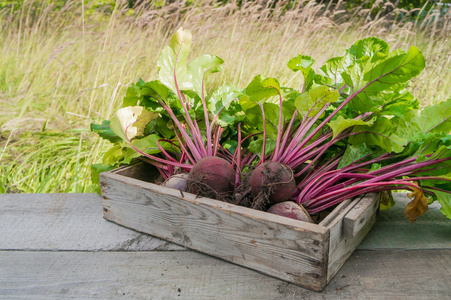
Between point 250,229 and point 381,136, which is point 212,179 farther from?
point 381,136

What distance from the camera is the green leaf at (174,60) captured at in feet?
4.48

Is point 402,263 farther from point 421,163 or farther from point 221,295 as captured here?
point 221,295

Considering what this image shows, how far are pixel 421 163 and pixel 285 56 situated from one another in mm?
2187

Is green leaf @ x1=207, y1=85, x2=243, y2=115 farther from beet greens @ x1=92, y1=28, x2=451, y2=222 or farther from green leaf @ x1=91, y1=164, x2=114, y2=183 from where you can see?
green leaf @ x1=91, y1=164, x2=114, y2=183

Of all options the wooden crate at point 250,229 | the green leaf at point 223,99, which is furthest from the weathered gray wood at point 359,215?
the green leaf at point 223,99

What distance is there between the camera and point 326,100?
1.10m

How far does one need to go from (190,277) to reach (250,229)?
0.69 feet

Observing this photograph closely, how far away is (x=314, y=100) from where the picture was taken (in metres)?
1.11

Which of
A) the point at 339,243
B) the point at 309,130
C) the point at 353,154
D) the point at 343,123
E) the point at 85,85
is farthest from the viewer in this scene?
the point at 85,85

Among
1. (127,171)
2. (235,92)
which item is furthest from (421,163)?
(127,171)

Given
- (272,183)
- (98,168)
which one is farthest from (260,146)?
(98,168)

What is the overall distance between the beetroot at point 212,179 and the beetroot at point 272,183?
3.6 inches

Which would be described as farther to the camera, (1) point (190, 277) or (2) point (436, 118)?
(2) point (436, 118)

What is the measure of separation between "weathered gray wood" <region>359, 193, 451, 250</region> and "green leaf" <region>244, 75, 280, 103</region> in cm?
56
